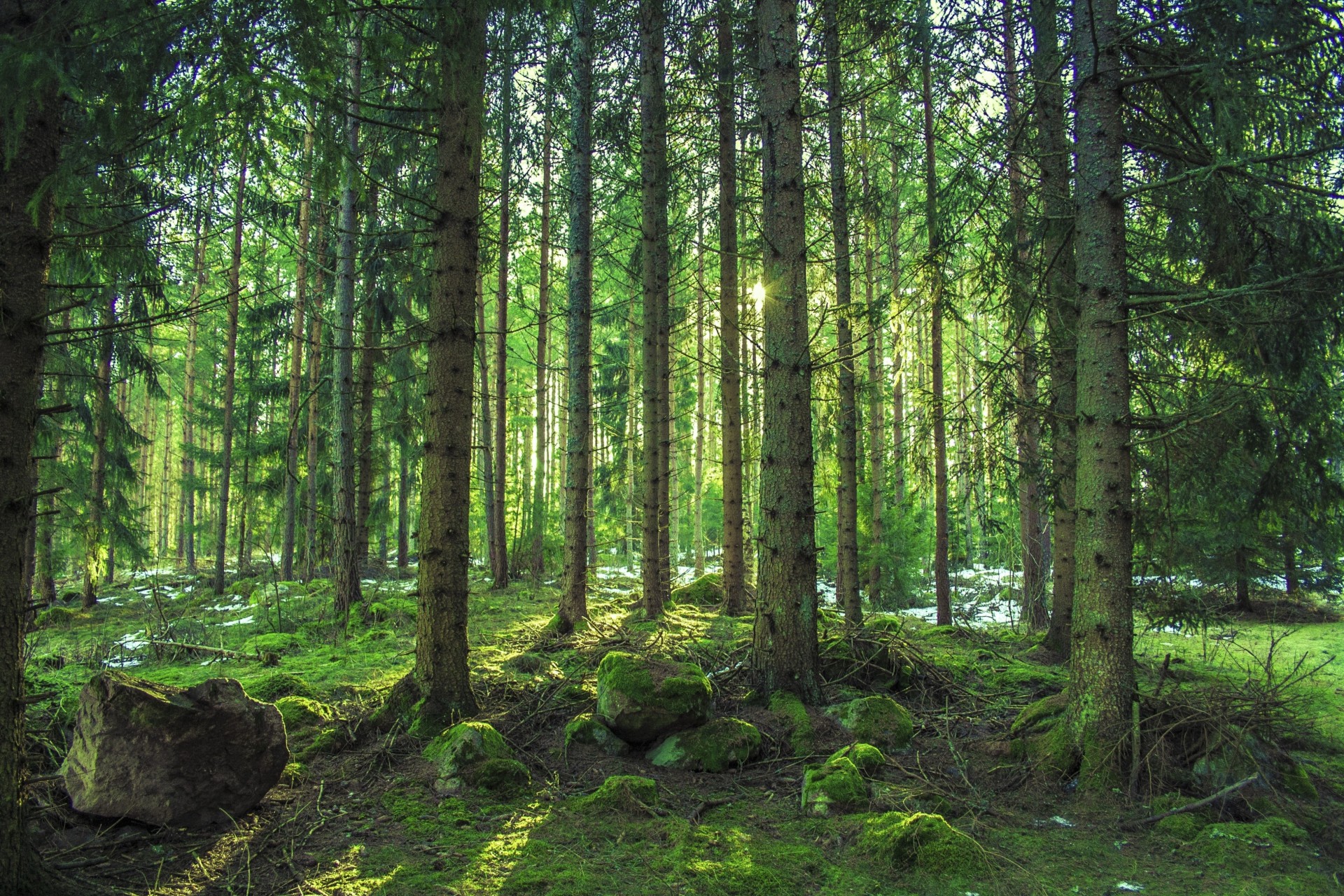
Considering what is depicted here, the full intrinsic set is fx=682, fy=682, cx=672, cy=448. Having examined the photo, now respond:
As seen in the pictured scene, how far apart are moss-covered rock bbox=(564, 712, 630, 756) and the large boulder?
7.05 feet

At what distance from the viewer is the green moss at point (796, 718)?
18.1 feet

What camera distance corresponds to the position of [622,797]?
4.58 meters

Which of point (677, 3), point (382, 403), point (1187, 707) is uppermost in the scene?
point (677, 3)

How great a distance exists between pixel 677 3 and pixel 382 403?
12.8 m

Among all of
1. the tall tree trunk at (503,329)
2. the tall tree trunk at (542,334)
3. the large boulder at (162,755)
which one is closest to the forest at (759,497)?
the large boulder at (162,755)

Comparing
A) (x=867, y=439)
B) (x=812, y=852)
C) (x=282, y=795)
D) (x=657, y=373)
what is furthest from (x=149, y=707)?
(x=867, y=439)

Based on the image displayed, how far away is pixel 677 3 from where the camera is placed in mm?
10352

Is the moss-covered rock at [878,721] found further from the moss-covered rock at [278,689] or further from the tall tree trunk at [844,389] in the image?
the moss-covered rock at [278,689]

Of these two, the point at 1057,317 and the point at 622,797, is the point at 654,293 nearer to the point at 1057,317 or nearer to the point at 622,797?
the point at 1057,317

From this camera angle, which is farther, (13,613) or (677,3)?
(677,3)

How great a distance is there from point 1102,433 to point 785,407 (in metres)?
2.49

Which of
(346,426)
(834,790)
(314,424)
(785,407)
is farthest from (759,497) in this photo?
(314,424)

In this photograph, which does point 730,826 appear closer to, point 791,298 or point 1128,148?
point 791,298

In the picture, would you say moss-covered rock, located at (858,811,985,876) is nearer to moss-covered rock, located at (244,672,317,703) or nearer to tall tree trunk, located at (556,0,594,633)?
moss-covered rock, located at (244,672,317,703)
